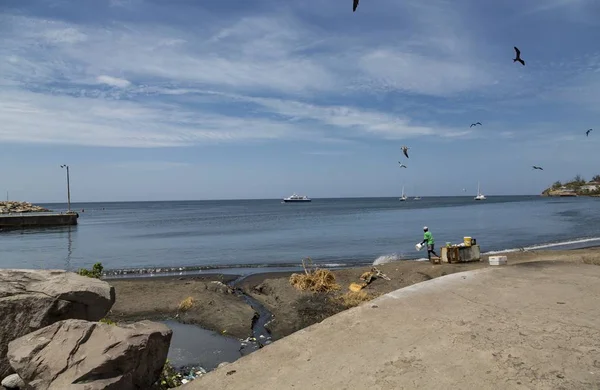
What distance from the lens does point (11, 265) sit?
26.5 metres

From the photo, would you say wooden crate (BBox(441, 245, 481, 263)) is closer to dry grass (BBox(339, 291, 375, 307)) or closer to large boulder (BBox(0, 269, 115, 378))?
dry grass (BBox(339, 291, 375, 307))

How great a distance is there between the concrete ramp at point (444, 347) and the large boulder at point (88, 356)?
3.59 ft

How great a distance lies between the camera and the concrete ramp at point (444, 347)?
19.8 feet

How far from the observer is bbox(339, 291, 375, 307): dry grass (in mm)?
12688

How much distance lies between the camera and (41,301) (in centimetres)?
666

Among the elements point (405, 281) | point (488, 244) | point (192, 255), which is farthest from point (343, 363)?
point (488, 244)

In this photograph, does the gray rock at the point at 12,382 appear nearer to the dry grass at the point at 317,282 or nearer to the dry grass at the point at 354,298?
the dry grass at the point at 354,298

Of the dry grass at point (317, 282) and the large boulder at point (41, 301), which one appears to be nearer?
the large boulder at point (41, 301)

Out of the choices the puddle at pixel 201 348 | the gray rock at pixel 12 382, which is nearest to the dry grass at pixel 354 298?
the puddle at pixel 201 348

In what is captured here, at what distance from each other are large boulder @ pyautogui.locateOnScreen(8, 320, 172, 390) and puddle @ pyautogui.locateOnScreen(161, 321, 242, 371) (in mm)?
3295

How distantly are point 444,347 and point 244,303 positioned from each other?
8.42 metres

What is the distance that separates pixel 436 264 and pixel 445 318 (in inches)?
373

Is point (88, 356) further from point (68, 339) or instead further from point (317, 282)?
point (317, 282)

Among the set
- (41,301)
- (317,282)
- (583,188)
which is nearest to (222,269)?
(317,282)
